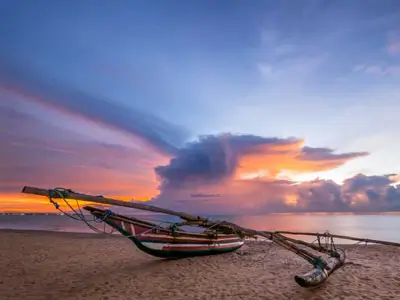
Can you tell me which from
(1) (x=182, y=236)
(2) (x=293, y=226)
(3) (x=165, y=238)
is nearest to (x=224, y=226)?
(1) (x=182, y=236)

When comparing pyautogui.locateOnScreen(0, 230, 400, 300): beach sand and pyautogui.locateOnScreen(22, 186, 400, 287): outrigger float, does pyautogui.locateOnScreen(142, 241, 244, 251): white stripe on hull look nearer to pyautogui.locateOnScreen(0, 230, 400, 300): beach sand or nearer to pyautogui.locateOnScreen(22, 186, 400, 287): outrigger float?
pyautogui.locateOnScreen(22, 186, 400, 287): outrigger float

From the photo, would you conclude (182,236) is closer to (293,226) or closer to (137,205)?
(137,205)

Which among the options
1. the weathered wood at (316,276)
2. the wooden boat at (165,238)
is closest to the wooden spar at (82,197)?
the wooden boat at (165,238)

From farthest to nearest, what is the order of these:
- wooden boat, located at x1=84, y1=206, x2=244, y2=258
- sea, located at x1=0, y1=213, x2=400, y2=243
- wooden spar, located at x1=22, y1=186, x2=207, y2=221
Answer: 1. sea, located at x1=0, y1=213, x2=400, y2=243
2. wooden boat, located at x1=84, y1=206, x2=244, y2=258
3. wooden spar, located at x1=22, y1=186, x2=207, y2=221

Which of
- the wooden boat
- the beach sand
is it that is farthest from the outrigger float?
the beach sand

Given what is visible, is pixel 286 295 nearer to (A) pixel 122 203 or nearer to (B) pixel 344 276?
(B) pixel 344 276

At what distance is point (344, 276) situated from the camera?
35.1 ft

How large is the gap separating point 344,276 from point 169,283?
609 centimetres

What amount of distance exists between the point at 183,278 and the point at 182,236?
→ 114 inches

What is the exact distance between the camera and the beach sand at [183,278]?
847 cm

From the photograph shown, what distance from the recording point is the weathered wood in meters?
8.23

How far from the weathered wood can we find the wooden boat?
17.7 ft

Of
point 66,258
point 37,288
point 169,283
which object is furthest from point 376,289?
point 66,258

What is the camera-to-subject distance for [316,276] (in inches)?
348
